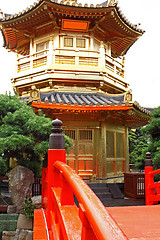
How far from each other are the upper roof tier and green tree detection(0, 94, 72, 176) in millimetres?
5715

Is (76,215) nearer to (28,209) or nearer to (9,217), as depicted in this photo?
(28,209)

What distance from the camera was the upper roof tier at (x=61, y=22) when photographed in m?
10.9

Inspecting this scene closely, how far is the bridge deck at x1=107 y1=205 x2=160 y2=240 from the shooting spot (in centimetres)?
295

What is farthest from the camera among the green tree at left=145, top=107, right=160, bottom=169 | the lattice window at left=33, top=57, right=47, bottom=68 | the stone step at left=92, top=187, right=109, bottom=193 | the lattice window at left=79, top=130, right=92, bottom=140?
the lattice window at left=33, top=57, right=47, bottom=68

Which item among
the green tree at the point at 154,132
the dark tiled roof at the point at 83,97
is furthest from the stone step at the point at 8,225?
the dark tiled roof at the point at 83,97

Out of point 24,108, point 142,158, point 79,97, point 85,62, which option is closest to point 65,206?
point 24,108

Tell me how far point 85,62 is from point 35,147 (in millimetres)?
6600

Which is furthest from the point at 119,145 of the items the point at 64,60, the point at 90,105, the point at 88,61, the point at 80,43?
the point at 80,43

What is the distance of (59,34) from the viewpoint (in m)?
12.3

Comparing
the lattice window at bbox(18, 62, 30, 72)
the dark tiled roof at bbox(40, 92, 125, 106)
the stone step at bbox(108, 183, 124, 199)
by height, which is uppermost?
the lattice window at bbox(18, 62, 30, 72)

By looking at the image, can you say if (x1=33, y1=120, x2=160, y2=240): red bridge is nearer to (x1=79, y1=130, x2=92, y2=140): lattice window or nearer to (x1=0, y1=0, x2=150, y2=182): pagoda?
(x1=0, y1=0, x2=150, y2=182): pagoda

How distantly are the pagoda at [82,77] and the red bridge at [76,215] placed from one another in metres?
5.93

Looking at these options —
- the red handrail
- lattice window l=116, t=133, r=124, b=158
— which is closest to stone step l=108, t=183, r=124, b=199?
lattice window l=116, t=133, r=124, b=158

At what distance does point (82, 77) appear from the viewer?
11609mm
